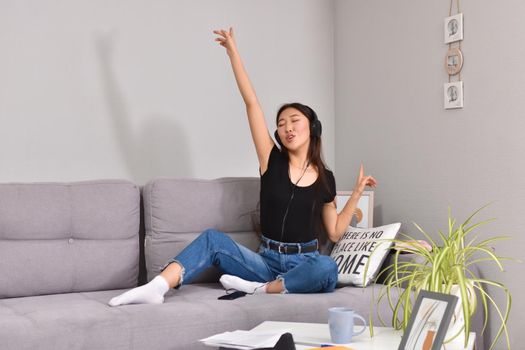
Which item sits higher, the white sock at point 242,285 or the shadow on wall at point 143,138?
the shadow on wall at point 143,138

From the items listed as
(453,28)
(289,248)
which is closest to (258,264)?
(289,248)

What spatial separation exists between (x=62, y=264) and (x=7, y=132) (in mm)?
763

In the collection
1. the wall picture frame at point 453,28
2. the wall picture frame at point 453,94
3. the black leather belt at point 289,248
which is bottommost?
the black leather belt at point 289,248

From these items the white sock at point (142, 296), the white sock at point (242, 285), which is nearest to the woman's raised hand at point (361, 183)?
the white sock at point (242, 285)

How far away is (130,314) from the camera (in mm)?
2432

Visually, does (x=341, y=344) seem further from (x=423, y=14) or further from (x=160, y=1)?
(x=160, y=1)

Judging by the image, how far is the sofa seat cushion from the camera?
89.7 inches

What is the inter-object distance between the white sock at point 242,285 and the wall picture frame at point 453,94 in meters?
1.20

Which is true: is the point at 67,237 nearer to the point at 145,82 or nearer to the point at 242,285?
the point at 242,285

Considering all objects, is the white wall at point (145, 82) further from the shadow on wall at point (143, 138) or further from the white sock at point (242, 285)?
the white sock at point (242, 285)

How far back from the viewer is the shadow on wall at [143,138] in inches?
141

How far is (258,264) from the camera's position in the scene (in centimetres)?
308

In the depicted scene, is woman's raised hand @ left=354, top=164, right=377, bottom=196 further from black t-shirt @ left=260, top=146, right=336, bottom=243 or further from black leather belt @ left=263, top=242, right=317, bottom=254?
black leather belt @ left=263, top=242, right=317, bottom=254

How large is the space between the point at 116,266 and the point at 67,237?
0.78 feet
